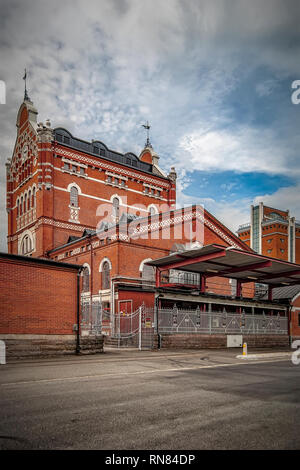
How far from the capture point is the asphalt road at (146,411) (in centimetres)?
492

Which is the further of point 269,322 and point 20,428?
point 269,322

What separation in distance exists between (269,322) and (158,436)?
28518 millimetres

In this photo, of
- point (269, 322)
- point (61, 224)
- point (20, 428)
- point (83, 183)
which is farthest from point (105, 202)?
point (20, 428)

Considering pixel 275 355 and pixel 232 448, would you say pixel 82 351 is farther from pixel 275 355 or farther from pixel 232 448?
pixel 232 448

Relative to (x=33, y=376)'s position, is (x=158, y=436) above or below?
above

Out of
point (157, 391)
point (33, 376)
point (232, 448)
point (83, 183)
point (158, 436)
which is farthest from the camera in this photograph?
point (83, 183)

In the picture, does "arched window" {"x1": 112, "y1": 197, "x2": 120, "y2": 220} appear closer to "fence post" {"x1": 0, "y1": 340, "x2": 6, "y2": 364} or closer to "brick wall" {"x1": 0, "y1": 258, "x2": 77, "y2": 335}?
"brick wall" {"x1": 0, "y1": 258, "x2": 77, "y2": 335}

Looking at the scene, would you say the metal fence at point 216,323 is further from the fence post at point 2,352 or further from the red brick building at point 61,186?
the red brick building at point 61,186

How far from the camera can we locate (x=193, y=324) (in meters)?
24.4

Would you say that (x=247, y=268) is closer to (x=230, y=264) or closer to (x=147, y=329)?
(x=230, y=264)

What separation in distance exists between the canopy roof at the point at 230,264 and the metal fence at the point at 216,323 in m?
3.39

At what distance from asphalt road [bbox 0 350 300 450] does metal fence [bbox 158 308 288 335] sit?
11826mm

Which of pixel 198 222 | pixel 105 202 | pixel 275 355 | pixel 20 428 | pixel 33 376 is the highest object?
pixel 105 202

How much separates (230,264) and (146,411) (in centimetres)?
2217
